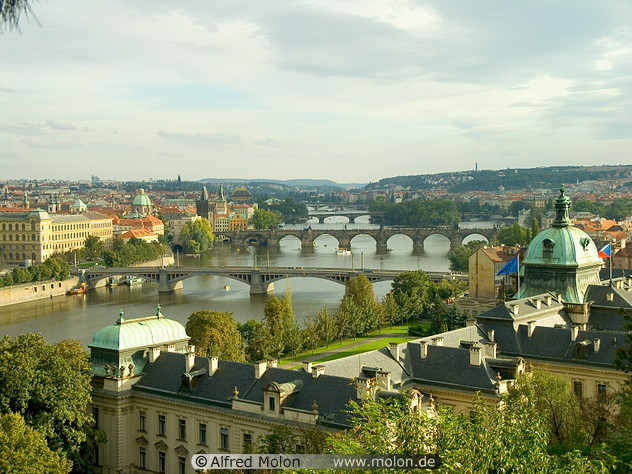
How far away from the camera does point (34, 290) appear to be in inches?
3196

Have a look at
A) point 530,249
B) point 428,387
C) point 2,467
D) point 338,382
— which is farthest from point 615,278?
point 2,467

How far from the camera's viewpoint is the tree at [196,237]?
130500mm

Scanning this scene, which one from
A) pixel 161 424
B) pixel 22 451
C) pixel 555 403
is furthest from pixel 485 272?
pixel 22 451

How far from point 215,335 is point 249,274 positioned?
4011cm

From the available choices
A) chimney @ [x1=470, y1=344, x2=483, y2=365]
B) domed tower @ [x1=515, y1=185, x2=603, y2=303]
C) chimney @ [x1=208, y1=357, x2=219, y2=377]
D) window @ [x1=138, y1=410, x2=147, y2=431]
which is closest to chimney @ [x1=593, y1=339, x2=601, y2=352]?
chimney @ [x1=470, y1=344, x2=483, y2=365]

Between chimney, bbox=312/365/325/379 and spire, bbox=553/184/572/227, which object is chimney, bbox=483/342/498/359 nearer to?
chimney, bbox=312/365/325/379

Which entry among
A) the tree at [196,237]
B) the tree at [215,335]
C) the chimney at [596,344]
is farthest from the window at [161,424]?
the tree at [196,237]

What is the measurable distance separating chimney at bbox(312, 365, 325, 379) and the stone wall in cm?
5731

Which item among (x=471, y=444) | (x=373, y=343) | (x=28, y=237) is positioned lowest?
(x=373, y=343)

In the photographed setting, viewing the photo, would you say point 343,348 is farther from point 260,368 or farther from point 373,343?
point 260,368

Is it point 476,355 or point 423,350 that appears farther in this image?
point 423,350

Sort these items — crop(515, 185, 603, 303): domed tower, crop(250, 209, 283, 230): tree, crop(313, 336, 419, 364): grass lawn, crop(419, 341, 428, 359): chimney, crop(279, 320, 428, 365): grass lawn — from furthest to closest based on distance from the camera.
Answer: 1. crop(250, 209, 283, 230): tree
2. crop(279, 320, 428, 365): grass lawn
3. crop(313, 336, 419, 364): grass lawn
4. crop(515, 185, 603, 303): domed tower
5. crop(419, 341, 428, 359): chimney

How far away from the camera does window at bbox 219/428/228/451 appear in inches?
1064

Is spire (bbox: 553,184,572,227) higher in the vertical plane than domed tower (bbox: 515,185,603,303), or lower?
higher
